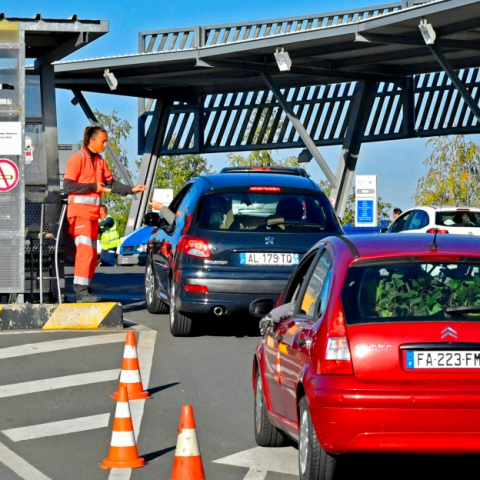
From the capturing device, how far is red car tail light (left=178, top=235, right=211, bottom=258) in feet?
40.8

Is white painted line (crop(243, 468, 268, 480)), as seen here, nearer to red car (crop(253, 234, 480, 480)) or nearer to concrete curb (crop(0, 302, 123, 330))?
red car (crop(253, 234, 480, 480))

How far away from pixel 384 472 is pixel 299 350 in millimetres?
1056

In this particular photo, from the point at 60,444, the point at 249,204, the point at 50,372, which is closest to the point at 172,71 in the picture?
the point at 249,204

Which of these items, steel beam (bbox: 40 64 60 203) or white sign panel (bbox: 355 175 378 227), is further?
white sign panel (bbox: 355 175 378 227)

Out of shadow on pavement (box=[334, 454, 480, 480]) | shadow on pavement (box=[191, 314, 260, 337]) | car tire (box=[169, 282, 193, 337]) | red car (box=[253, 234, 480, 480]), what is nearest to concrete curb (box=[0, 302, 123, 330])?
car tire (box=[169, 282, 193, 337])

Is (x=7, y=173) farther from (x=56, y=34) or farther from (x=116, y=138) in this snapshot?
(x=116, y=138)

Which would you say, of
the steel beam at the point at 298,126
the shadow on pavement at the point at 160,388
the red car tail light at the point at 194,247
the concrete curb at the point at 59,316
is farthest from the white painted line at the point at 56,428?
the steel beam at the point at 298,126

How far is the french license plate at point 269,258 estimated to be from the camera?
1242 centimetres

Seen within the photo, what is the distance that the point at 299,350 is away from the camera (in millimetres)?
6340

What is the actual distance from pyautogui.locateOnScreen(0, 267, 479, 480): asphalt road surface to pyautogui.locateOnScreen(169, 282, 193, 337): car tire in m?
0.12

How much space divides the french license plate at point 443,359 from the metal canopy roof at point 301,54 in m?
19.2

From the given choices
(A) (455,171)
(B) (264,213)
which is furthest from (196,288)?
(A) (455,171)

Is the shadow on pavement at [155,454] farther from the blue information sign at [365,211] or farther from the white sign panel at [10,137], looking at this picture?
the blue information sign at [365,211]

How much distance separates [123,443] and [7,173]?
731 centimetres
